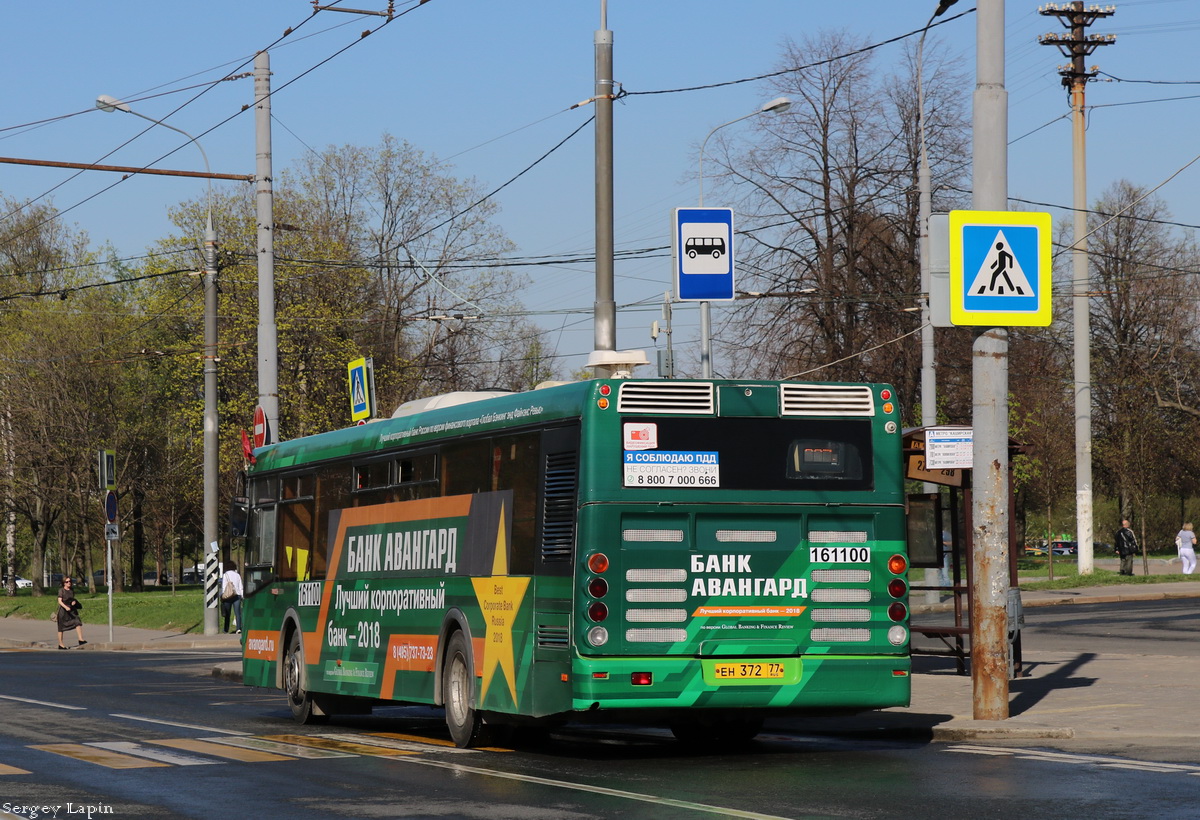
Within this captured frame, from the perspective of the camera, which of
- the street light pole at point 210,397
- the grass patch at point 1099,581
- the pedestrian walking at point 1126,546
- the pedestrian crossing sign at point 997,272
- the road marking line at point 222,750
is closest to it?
the road marking line at point 222,750

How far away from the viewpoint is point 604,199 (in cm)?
1870

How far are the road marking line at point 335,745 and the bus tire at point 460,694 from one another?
0.54 meters

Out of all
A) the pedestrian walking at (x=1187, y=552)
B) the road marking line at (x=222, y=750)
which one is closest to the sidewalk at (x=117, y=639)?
the road marking line at (x=222, y=750)

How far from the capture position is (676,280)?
19031 millimetres

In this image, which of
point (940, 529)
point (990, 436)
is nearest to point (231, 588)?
point (940, 529)

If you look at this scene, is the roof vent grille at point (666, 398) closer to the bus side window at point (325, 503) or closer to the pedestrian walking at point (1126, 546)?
the bus side window at point (325, 503)

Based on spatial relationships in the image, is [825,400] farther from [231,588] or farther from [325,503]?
[231,588]

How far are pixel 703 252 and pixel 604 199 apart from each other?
4.53 ft

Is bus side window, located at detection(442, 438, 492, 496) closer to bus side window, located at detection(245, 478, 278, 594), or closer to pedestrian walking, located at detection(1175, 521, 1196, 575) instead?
bus side window, located at detection(245, 478, 278, 594)

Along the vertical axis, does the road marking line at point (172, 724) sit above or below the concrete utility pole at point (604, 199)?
below

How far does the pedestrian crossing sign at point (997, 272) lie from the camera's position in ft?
47.6

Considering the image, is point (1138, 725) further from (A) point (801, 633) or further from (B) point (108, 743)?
(B) point (108, 743)

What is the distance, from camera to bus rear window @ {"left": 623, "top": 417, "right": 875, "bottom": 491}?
12.9m

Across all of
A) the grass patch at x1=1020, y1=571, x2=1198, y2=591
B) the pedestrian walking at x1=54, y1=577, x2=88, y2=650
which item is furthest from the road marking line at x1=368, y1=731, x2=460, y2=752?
the grass patch at x1=1020, y1=571, x2=1198, y2=591
